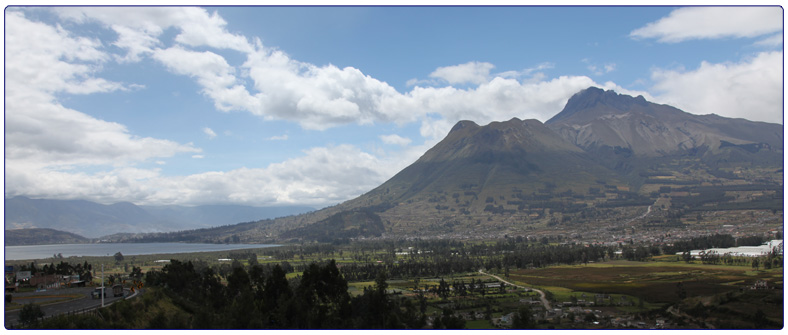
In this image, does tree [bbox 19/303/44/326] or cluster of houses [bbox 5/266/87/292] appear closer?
tree [bbox 19/303/44/326]

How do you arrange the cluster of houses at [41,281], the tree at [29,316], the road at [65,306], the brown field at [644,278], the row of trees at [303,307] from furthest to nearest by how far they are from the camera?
the brown field at [644,278] → the cluster of houses at [41,281] → the row of trees at [303,307] → the road at [65,306] → the tree at [29,316]

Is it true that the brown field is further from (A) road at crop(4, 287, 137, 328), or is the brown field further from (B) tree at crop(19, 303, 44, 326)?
(B) tree at crop(19, 303, 44, 326)

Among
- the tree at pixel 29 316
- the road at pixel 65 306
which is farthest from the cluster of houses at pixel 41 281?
the tree at pixel 29 316

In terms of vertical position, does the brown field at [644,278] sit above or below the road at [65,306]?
below

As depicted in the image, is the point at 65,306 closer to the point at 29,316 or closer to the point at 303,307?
the point at 29,316

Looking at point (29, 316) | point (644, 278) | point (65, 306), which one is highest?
point (29, 316)

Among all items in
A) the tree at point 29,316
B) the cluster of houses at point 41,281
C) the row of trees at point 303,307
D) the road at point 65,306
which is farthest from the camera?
the cluster of houses at point 41,281

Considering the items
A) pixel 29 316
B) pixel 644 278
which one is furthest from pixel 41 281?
pixel 644 278

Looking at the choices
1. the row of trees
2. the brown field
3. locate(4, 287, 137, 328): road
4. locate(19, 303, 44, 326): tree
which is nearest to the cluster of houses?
locate(4, 287, 137, 328): road

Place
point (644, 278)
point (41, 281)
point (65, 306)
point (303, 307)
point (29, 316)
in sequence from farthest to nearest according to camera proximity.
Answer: point (644, 278), point (41, 281), point (65, 306), point (303, 307), point (29, 316)

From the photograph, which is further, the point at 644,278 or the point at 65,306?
the point at 644,278

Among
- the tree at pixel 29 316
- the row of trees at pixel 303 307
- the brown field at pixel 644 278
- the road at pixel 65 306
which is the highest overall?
the tree at pixel 29 316

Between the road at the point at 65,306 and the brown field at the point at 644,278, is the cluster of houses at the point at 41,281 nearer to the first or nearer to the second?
the road at the point at 65,306
